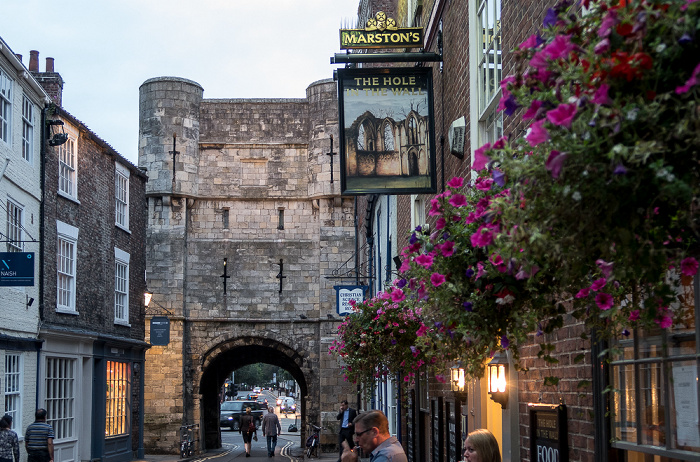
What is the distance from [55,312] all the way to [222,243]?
41.3 feet

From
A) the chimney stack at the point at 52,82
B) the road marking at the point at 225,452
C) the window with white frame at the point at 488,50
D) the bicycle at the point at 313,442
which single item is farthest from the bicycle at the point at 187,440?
the window with white frame at the point at 488,50

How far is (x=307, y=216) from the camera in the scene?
30203 millimetres

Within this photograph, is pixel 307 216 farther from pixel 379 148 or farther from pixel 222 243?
pixel 379 148

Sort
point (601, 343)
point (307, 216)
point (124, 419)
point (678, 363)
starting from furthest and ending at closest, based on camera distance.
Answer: point (307, 216), point (124, 419), point (601, 343), point (678, 363)

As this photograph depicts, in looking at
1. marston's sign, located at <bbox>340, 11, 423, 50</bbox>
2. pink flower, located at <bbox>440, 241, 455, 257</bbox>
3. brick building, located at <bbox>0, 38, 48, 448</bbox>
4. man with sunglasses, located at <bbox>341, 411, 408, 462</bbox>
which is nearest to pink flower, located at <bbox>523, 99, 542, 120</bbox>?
pink flower, located at <bbox>440, 241, 455, 257</bbox>

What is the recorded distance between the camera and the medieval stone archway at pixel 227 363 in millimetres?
29438

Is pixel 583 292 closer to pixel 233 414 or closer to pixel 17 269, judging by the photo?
pixel 17 269

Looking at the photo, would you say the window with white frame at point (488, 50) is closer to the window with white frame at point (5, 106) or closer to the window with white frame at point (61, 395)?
the window with white frame at point (5, 106)

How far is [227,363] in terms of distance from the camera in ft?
112

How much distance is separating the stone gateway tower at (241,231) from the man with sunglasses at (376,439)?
23613 mm

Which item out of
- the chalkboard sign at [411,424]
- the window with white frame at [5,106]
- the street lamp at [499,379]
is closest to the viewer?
the street lamp at [499,379]

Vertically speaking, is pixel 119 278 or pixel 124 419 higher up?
pixel 119 278

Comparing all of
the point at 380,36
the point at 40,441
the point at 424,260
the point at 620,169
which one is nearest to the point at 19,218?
the point at 40,441

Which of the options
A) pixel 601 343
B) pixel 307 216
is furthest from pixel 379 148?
pixel 307 216
